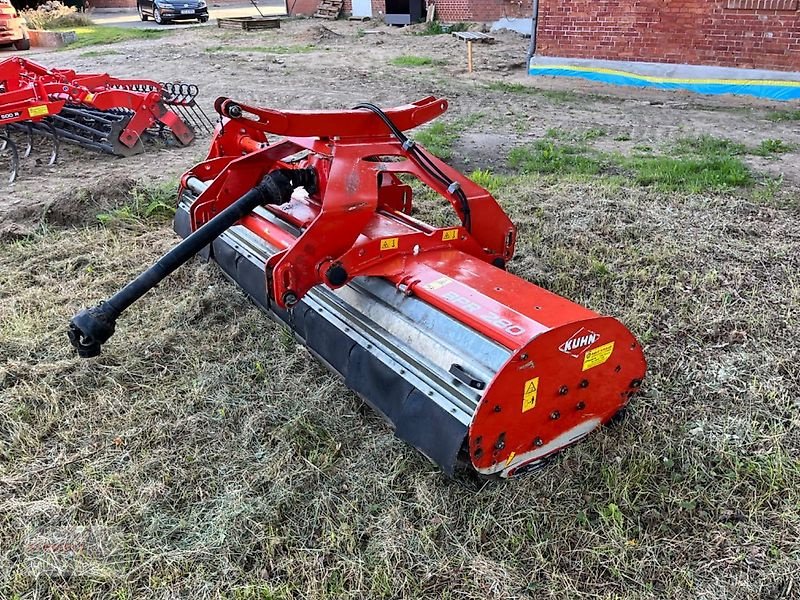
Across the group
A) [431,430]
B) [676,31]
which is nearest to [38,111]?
[431,430]

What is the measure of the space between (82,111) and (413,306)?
6.45 metres

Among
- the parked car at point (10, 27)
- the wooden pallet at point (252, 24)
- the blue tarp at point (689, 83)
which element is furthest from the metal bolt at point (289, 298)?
the wooden pallet at point (252, 24)

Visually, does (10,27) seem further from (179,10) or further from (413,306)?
(413,306)

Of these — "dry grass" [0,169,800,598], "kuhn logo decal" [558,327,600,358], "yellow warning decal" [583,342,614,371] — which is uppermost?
"kuhn logo decal" [558,327,600,358]

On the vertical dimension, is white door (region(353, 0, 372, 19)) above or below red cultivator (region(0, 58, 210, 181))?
above

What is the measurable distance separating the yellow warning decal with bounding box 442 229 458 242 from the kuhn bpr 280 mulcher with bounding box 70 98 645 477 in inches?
0.5

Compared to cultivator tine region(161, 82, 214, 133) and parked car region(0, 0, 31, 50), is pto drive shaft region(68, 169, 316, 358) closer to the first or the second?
cultivator tine region(161, 82, 214, 133)

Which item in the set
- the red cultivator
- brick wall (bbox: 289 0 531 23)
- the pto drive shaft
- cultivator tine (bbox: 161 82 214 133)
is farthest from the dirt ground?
brick wall (bbox: 289 0 531 23)

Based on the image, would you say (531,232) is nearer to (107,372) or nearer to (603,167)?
(603,167)

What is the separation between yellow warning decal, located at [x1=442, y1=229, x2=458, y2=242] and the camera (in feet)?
10.7

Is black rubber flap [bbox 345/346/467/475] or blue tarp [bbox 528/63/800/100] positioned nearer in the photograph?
black rubber flap [bbox 345/346/467/475]

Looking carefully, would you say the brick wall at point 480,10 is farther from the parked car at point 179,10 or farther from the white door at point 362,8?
the parked car at point 179,10

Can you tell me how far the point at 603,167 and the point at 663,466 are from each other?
4249 millimetres

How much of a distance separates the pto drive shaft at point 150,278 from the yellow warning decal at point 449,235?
2.74ft
